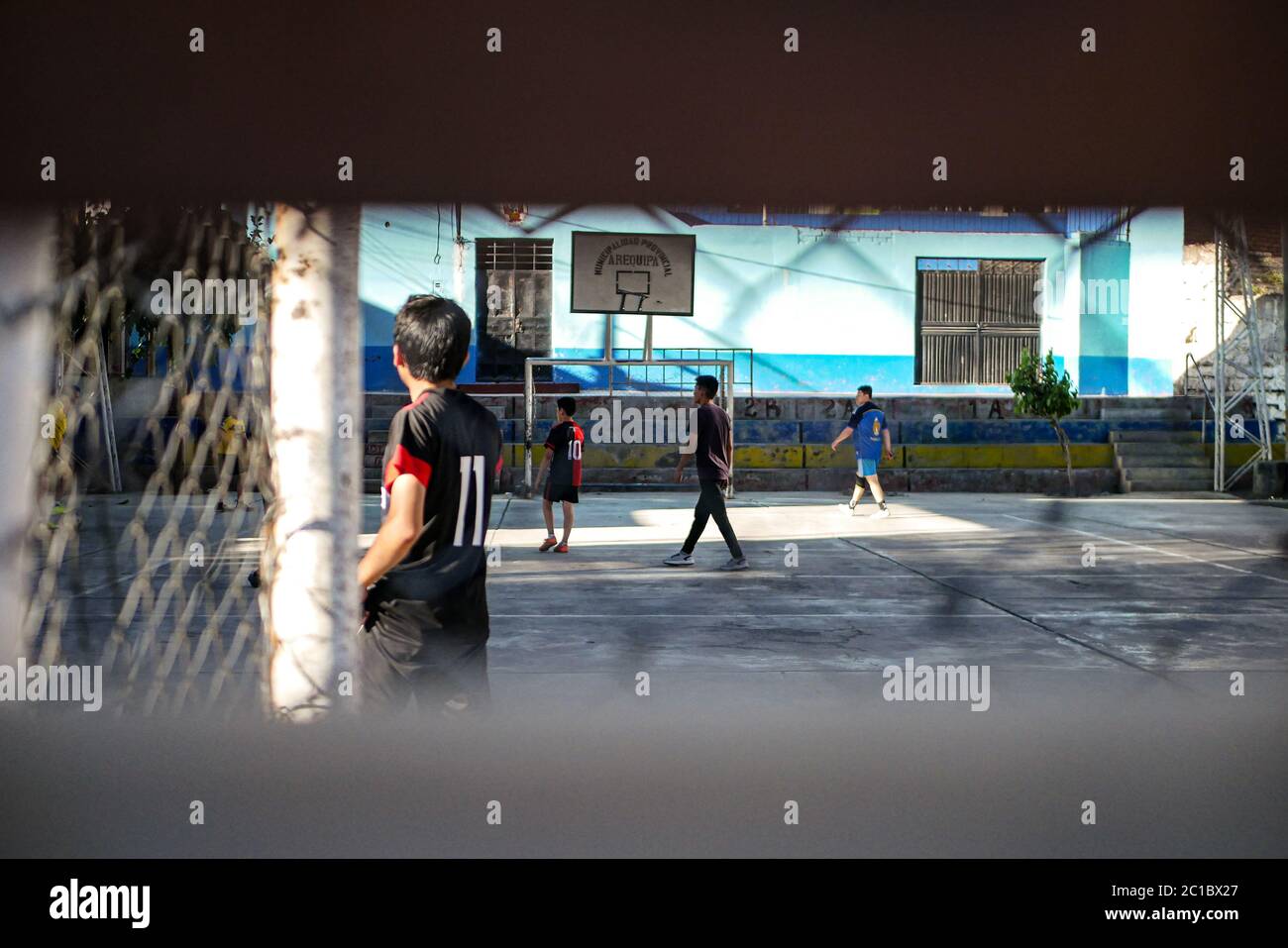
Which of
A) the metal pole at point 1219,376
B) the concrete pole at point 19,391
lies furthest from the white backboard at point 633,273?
the concrete pole at point 19,391

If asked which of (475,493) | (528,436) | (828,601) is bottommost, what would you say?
(828,601)

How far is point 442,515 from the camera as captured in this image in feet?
10.8

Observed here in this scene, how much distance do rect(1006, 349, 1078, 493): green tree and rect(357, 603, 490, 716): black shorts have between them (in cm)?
1784

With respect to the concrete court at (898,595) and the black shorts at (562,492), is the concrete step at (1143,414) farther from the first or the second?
the black shorts at (562,492)

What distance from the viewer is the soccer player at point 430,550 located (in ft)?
10.5

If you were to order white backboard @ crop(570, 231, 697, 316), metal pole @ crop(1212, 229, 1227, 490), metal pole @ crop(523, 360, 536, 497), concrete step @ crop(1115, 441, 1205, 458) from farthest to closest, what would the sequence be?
white backboard @ crop(570, 231, 697, 316) → concrete step @ crop(1115, 441, 1205, 458) → metal pole @ crop(523, 360, 536, 497) → metal pole @ crop(1212, 229, 1227, 490)

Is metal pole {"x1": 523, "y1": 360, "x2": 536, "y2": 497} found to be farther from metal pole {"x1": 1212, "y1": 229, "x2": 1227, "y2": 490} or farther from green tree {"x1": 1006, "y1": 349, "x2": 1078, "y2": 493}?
metal pole {"x1": 1212, "y1": 229, "x2": 1227, "y2": 490}

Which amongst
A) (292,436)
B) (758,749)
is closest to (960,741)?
(758,749)

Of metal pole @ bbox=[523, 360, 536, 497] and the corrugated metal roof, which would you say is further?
the corrugated metal roof

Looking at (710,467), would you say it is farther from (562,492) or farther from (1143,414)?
(1143,414)

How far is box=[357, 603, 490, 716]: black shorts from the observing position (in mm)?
3238

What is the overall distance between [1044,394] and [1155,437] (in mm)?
2916

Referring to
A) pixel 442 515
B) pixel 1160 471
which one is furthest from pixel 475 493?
pixel 1160 471

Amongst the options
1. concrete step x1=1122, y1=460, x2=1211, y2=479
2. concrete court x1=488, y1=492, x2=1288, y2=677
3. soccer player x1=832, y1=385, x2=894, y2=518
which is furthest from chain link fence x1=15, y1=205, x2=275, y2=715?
concrete step x1=1122, y1=460, x2=1211, y2=479
